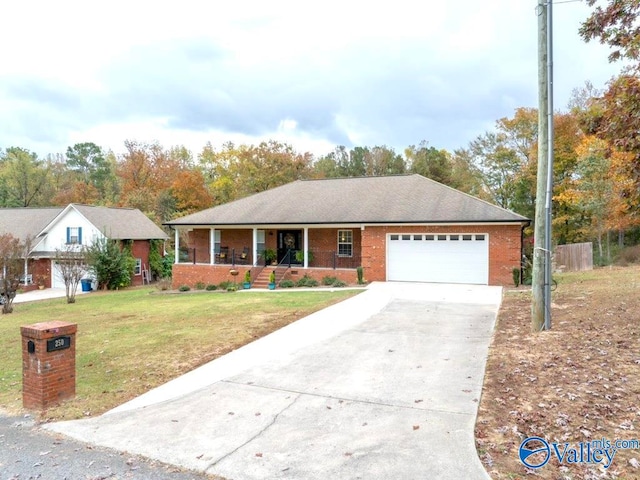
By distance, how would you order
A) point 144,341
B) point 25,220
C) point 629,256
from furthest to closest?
point 25,220 < point 629,256 < point 144,341

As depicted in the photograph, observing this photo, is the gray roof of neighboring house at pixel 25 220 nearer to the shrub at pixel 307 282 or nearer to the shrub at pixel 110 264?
the shrub at pixel 110 264

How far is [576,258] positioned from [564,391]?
69.7 ft

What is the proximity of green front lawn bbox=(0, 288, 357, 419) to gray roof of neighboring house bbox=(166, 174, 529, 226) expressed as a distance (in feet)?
18.9

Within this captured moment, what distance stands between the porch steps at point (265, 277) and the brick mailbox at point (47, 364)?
13976 mm

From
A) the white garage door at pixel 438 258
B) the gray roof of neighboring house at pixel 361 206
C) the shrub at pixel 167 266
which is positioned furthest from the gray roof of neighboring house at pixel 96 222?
the white garage door at pixel 438 258

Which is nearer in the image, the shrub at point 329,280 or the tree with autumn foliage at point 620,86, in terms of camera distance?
the tree with autumn foliage at point 620,86

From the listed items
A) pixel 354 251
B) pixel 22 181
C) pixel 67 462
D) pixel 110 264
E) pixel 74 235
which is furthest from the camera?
pixel 22 181

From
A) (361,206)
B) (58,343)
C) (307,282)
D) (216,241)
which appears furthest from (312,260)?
(58,343)

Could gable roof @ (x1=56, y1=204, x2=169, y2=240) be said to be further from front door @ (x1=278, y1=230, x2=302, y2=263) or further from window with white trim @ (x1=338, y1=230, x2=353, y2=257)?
window with white trim @ (x1=338, y1=230, x2=353, y2=257)

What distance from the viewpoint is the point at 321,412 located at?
4852 mm

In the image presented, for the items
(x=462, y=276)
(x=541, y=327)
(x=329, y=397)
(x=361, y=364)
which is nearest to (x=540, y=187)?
(x=541, y=327)

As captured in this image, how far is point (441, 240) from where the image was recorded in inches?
695

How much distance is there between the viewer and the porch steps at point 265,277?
19.8 m

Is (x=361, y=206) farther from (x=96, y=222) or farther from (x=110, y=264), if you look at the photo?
(x=96, y=222)
